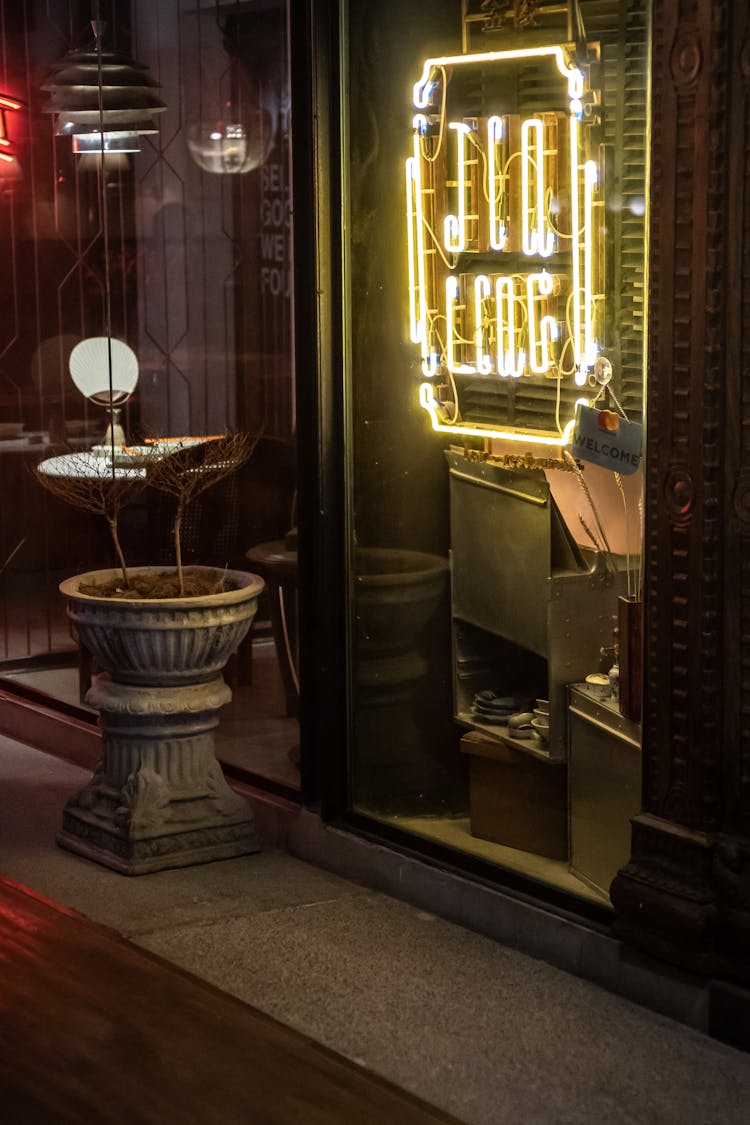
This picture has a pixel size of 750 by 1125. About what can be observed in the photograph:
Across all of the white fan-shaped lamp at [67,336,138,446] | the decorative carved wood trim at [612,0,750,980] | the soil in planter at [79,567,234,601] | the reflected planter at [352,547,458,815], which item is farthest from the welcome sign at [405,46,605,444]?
the white fan-shaped lamp at [67,336,138,446]

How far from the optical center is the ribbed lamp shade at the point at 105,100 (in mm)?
6660

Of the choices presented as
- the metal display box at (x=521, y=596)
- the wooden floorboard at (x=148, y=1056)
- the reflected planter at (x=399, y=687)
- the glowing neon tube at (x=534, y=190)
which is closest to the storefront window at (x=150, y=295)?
the reflected planter at (x=399, y=687)

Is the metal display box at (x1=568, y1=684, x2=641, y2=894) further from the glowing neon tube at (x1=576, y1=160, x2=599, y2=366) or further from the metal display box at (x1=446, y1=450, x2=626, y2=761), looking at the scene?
the glowing neon tube at (x1=576, y1=160, x2=599, y2=366)

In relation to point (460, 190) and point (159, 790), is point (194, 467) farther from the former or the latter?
point (460, 190)

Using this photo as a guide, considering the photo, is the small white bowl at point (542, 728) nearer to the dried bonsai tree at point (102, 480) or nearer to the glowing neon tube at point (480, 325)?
the glowing neon tube at point (480, 325)

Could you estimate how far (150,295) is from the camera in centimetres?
689

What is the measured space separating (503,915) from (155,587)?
172cm

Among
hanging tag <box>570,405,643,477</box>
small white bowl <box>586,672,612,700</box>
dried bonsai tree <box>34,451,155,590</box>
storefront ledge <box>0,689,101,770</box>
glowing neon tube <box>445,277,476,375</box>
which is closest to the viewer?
hanging tag <box>570,405,643,477</box>

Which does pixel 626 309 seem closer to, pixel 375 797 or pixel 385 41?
pixel 385 41

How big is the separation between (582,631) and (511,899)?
0.84 m

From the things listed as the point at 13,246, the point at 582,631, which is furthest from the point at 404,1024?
the point at 13,246

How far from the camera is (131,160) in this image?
269 inches

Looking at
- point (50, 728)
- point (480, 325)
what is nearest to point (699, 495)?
point (480, 325)

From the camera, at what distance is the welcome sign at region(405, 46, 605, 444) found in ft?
16.0
